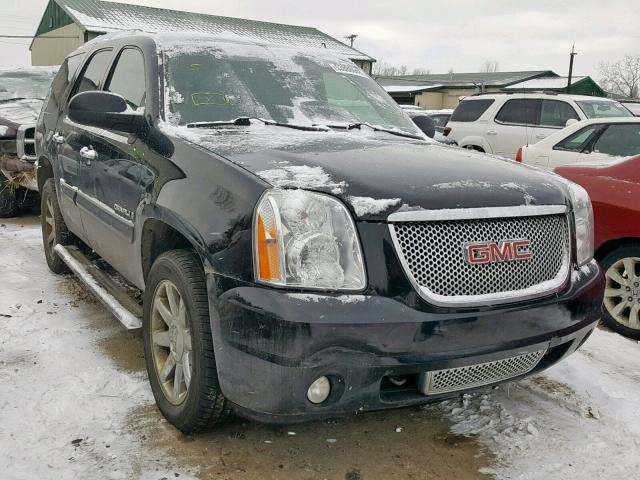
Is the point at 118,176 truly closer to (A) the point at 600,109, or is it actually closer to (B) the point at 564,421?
(B) the point at 564,421

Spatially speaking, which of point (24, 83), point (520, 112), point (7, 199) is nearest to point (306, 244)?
point (7, 199)

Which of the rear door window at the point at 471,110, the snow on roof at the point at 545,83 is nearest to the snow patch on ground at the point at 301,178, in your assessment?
the rear door window at the point at 471,110

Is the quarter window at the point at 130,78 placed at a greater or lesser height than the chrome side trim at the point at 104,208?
greater

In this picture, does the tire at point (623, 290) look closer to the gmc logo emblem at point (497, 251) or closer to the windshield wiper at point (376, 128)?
the windshield wiper at point (376, 128)

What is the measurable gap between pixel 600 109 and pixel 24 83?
33.0 ft

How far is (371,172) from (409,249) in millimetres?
382

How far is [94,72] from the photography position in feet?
14.2

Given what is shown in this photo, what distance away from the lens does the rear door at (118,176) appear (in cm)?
312

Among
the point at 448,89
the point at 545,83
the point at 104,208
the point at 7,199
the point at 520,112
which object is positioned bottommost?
the point at 7,199

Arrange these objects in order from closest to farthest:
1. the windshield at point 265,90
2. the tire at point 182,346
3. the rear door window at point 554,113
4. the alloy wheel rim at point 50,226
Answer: the tire at point 182,346 < the windshield at point 265,90 < the alloy wheel rim at point 50,226 < the rear door window at point 554,113

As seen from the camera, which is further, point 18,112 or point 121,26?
point 121,26

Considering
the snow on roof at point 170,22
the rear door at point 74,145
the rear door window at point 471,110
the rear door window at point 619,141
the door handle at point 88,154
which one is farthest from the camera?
the snow on roof at point 170,22

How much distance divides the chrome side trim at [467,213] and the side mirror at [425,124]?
1.82 metres

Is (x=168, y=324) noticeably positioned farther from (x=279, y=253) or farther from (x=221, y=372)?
(x=279, y=253)
